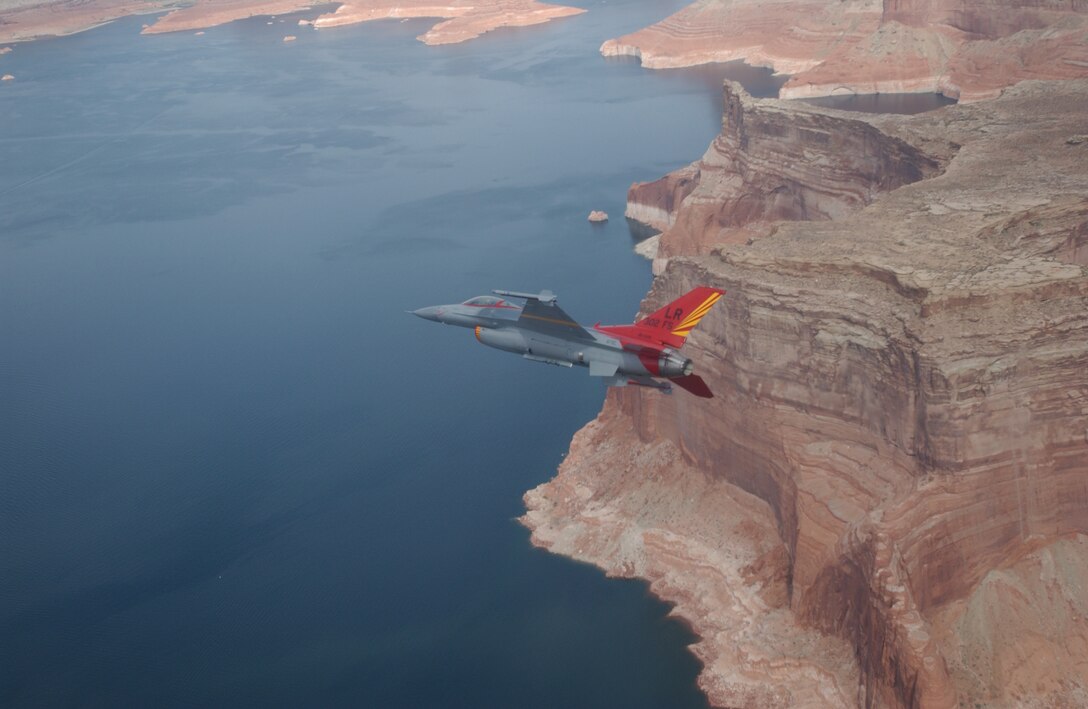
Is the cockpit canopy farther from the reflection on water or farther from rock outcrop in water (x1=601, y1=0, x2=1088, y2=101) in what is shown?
rock outcrop in water (x1=601, y1=0, x2=1088, y2=101)

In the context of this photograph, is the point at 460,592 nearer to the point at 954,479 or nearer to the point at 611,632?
the point at 611,632

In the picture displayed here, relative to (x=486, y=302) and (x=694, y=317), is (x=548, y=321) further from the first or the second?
(x=694, y=317)

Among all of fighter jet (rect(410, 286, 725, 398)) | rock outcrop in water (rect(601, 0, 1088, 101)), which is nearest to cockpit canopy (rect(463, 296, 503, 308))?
fighter jet (rect(410, 286, 725, 398))

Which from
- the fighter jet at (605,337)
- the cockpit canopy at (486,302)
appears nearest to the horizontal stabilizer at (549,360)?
the fighter jet at (605,337)

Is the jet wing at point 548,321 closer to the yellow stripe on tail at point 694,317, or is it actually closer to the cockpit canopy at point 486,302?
the cockpit canopy at point 486,302

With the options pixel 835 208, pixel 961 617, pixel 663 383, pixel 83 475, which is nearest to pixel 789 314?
pixel 663 383
